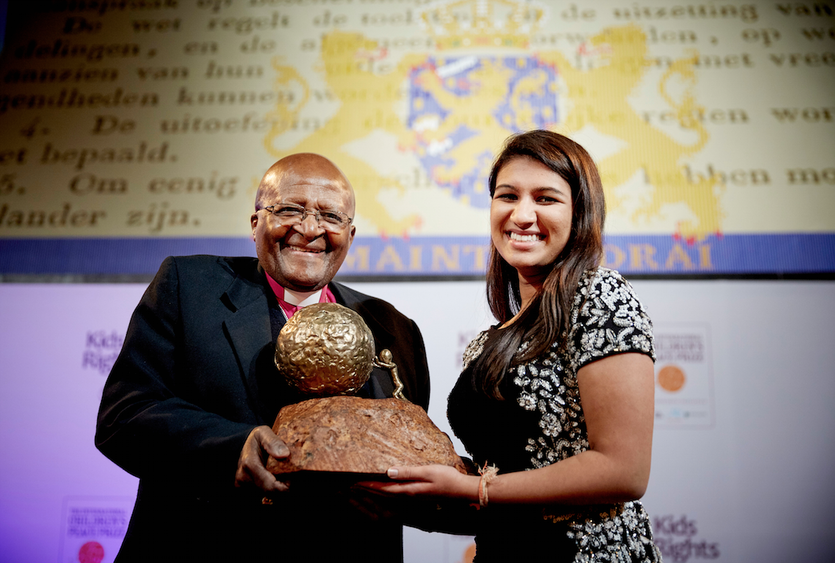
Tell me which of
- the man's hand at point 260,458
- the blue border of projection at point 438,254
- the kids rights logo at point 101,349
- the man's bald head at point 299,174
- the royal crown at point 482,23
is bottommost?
the man's hand at point 260,458

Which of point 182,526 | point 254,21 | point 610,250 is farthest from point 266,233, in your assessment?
point 254,21

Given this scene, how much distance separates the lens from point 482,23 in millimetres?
3842

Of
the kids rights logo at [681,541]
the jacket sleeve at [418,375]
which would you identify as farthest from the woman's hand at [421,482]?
the kids rights logo at [681,541]

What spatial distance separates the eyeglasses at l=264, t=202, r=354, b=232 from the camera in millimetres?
1975

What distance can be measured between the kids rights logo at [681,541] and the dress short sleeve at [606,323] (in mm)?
2052

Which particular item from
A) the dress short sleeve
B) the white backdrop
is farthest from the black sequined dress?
the white backdrop

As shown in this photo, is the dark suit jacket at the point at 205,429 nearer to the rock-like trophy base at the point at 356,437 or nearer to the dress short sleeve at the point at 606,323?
the rock-like trophy base at the point at 356,437

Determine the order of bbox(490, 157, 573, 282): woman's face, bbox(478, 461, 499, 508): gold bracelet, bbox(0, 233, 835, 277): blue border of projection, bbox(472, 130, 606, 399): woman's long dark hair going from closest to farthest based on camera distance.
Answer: bbox(478, 461, 499, 508): gold bracelet → bbox(472, 130, 606, 399): woman's long dark hair → bbox(490, 157, 573, 282): woman's face → bbox(0, 233, 835, 277): blue border of projection

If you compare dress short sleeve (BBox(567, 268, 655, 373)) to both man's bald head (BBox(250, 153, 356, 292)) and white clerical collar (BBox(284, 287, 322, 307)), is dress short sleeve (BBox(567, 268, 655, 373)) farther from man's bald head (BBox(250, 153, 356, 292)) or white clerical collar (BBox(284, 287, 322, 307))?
white clerical collar (BBox(284, 287, 322, 307))

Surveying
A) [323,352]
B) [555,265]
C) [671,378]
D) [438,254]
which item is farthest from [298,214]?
[671,378]

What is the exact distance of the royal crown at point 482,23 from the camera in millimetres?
3826

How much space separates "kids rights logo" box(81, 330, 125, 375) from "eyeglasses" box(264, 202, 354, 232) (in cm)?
206

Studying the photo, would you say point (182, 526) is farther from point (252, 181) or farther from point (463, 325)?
point (252, 181)

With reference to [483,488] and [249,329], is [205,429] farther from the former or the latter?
[483,488]
